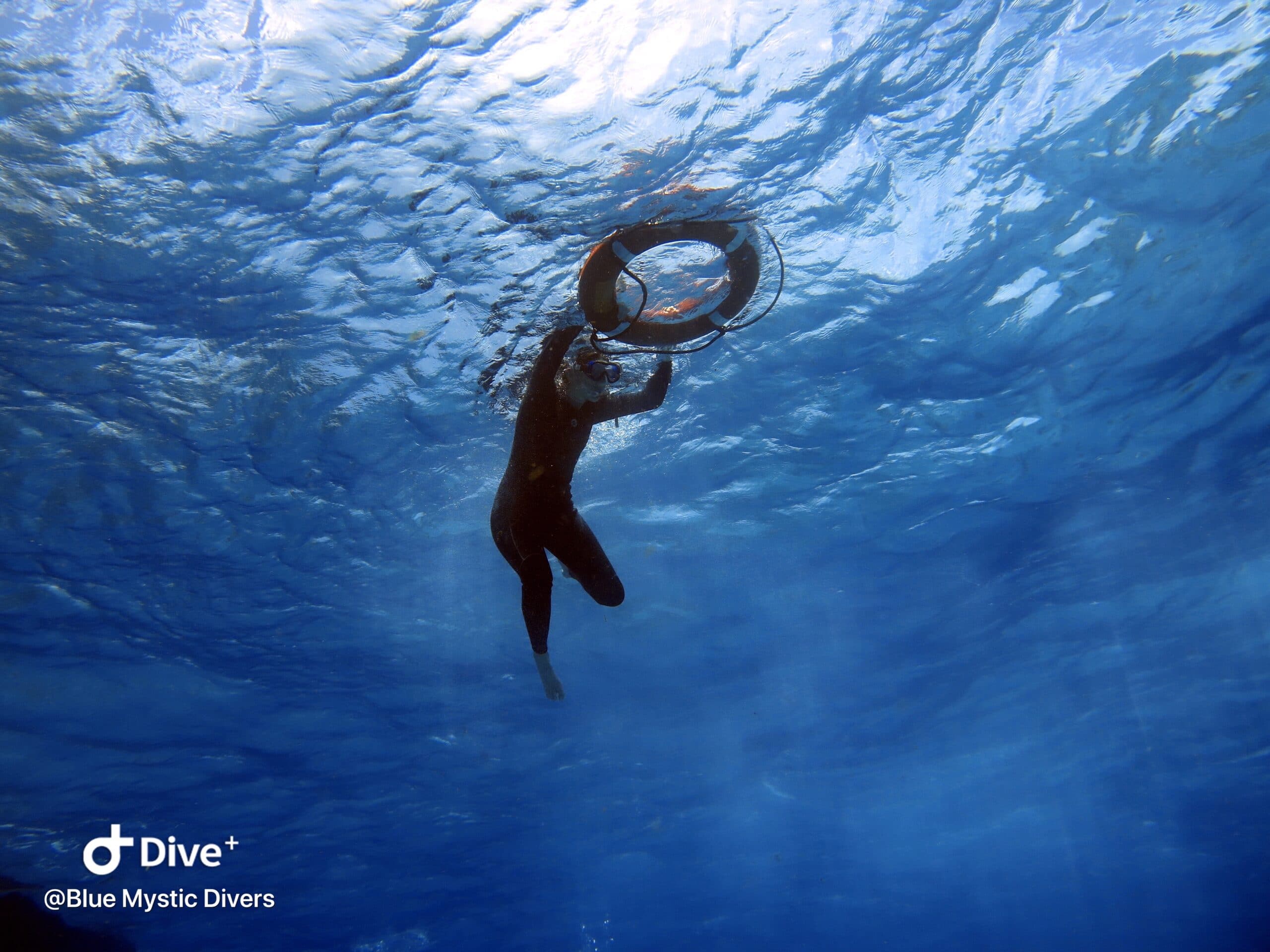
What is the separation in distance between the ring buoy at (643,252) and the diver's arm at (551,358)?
310mm

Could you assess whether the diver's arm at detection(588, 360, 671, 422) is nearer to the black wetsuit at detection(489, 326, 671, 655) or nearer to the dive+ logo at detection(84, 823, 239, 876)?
the black wetsuit at detection(489, 326, 671, 655)

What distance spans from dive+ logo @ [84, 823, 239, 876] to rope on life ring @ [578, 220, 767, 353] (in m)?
30.3

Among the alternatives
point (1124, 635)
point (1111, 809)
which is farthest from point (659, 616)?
point (1111, 809)

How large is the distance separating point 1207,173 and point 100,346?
15656mm

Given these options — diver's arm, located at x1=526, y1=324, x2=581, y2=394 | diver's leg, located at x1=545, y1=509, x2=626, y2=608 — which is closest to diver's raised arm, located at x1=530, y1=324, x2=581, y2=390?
diver's arm, located at x1=526, y1=324, x2=581, y2=394

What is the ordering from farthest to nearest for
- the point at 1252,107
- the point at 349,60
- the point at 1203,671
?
the point at 1203,671, the point at 1252,107, the point at 349,60

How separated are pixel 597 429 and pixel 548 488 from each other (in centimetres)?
535

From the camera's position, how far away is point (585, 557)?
7035 millimetres

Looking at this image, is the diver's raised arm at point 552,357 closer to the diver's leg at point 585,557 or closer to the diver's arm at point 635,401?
the diver's arm at point 635,401

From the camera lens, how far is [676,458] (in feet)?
44.3

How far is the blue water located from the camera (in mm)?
6898

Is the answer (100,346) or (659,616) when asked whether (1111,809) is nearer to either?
Result: (659,616)

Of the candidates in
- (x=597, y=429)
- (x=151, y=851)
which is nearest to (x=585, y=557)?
(x=597, y=429)

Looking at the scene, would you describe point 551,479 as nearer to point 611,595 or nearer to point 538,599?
point 538,599
